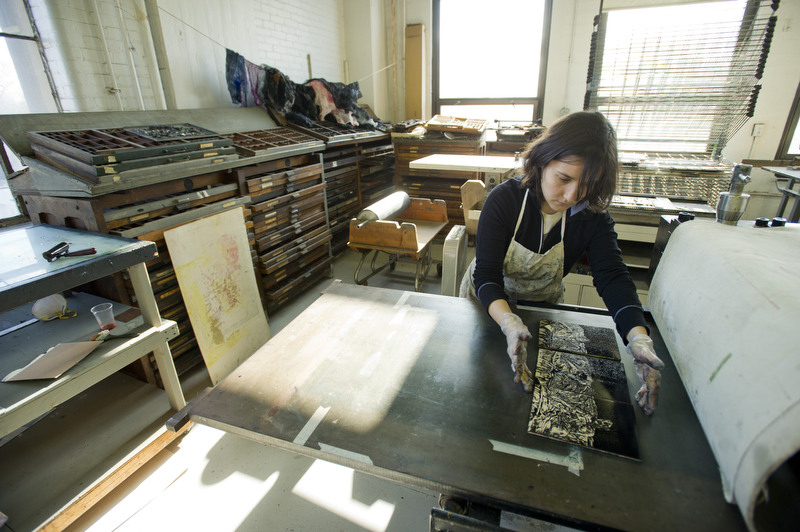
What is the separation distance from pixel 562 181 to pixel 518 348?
22.7 inches

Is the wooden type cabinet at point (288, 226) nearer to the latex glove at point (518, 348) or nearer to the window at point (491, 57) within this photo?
the latex glove at point (518, 348)

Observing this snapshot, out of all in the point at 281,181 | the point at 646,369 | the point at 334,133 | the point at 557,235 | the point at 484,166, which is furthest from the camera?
the point at 334,133

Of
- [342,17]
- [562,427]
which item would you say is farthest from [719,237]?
[342,17]

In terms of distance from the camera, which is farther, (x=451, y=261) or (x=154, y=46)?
(x=154, y=46)

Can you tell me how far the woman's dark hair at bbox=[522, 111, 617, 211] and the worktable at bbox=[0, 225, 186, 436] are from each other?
1.54 metres

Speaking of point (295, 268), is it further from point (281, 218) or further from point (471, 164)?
point (471, 164)

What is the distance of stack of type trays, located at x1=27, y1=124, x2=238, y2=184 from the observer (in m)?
1.70

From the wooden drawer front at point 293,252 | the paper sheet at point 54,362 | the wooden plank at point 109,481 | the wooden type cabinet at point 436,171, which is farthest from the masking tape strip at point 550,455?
the wooden type cabinet at point 436,171

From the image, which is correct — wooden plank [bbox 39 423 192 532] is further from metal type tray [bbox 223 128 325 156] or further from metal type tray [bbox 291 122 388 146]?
metal type tray [bbox 291 122 388 146]

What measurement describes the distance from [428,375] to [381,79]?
4.84 metres

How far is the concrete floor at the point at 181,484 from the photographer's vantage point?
1465 mm

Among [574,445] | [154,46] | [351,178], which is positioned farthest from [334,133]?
[574,445]

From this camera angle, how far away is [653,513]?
0.67m

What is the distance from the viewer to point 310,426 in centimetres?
88
